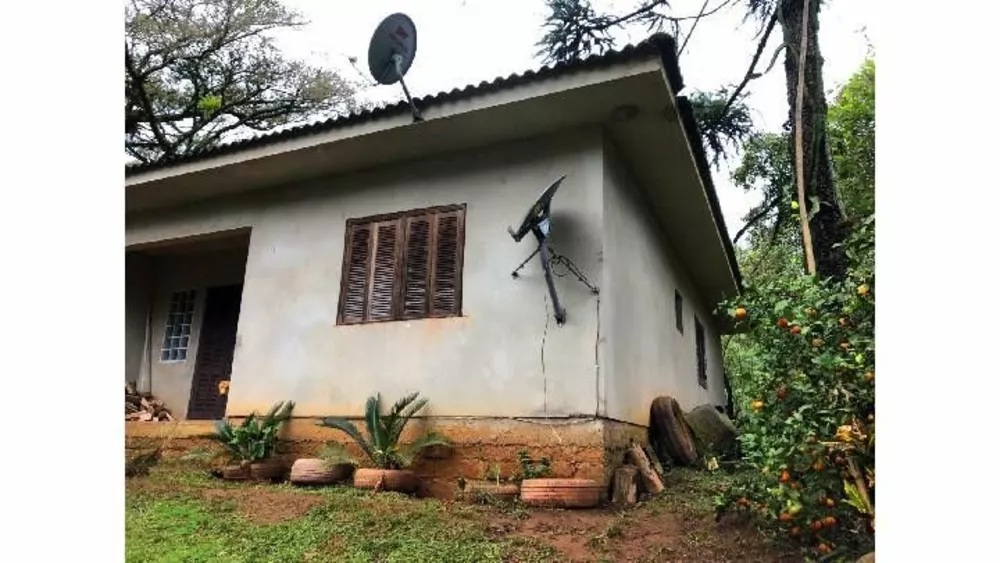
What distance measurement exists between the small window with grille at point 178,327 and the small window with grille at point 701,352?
28.2 feet

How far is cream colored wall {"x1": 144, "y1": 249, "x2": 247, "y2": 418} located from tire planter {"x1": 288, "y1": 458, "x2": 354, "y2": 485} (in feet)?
14.3

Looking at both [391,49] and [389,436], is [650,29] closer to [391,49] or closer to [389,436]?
[391,49]

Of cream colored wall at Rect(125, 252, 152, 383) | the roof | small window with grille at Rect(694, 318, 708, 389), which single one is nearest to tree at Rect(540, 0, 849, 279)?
the roof

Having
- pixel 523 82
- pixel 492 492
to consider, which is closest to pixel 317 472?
pixel 492 492

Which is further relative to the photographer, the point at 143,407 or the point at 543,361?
the point at 143,407

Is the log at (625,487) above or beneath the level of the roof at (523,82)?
beneath

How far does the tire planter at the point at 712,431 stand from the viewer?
9.00m

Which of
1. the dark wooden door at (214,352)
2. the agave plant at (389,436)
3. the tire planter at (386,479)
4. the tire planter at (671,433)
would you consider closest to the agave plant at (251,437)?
the agave plant at (389,436)

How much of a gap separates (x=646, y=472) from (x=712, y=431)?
3529 mm

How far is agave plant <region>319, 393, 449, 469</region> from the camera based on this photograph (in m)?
6.18

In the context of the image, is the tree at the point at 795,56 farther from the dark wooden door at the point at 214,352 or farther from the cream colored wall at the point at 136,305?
the cream colored wall at the point at 136,305

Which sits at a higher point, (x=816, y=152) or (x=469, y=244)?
(x=816, y=152)

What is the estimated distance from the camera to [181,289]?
415 inches

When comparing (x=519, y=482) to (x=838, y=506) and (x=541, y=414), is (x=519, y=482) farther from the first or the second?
(x=838, y=506)
